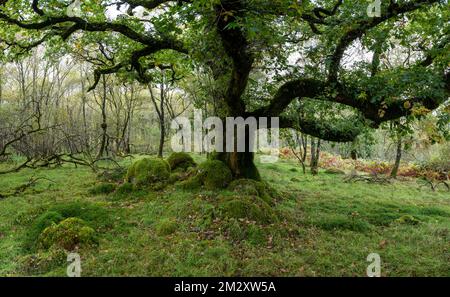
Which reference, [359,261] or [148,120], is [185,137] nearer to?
[148,120]

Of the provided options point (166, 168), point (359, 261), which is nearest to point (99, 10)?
point (166, 168)

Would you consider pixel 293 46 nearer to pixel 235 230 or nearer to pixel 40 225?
pixel 235 230

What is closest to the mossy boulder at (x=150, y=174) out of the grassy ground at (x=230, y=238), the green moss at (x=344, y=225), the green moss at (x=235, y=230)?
the grassy ground at (x=230, y=238)

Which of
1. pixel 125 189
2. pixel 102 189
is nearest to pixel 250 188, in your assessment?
pixel 125 189

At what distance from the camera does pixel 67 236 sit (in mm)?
6293

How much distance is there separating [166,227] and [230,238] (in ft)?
4.53

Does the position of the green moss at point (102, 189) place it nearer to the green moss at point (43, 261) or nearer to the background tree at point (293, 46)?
the background tree at point (293, 46)

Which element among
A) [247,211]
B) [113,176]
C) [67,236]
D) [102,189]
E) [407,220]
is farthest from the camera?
[113,176]

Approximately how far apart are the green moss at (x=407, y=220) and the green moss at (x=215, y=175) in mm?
4532

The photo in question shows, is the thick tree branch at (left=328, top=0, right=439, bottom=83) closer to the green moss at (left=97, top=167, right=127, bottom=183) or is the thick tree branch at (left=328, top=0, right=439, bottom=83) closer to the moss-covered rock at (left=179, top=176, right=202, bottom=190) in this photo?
the moss-covered rock at (left=179, top=176, right=202, bottom=190)

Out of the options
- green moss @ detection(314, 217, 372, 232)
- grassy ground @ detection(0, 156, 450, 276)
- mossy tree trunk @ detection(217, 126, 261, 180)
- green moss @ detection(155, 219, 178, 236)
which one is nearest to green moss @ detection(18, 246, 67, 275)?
grassy ground @ detection(0, 156, 450, 276)
